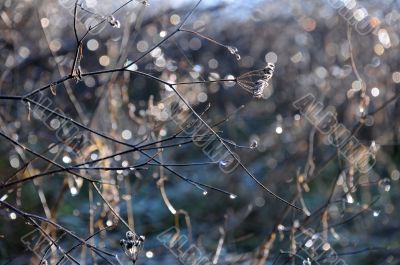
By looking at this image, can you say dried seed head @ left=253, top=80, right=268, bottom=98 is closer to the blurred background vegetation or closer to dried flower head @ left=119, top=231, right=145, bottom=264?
dried flower head @ left=119, top=231, right=145, bottom=264

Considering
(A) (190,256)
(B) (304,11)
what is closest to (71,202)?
(A) (190,256)

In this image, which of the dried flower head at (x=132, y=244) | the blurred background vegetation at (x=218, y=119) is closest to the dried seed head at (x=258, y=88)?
the dried flower head at (x=132, y=244)

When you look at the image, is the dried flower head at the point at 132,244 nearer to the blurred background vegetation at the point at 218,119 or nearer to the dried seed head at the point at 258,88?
the dried seed head at the point at 258,88

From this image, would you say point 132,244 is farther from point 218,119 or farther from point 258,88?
point 218,119

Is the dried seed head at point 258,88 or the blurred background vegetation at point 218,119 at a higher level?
the dried seed head at point 258,88

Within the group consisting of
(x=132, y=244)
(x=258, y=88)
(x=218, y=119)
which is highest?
(x=258, y=88)

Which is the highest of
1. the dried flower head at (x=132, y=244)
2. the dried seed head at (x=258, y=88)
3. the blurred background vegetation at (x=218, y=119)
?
the dried seed head at (x=258, y=88)

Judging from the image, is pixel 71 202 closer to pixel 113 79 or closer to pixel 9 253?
pixel 9 253

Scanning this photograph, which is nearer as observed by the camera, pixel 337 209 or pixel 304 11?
pixel 337 209

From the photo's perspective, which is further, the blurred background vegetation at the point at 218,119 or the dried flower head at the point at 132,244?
the blurred background vegetation at the point at 218,119

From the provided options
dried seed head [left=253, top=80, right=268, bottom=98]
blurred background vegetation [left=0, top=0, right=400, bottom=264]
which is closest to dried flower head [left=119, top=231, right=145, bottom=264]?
dried seed head [left=253, top=80, right=268, bottom=98]

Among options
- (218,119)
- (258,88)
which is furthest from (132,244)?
(218,119)
